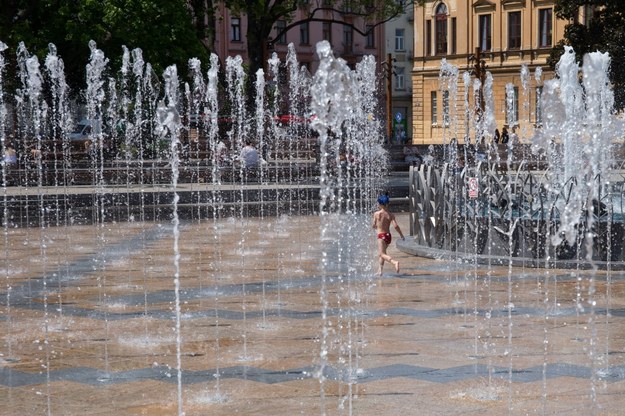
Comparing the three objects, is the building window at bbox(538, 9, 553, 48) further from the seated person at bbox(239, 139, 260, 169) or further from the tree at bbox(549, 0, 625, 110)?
the seated person at bbox(239, 139, 260, 169)

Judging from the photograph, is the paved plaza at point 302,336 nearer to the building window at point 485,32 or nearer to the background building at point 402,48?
the building window at point 485,32

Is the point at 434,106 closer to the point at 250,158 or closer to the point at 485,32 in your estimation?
the point at 485,32

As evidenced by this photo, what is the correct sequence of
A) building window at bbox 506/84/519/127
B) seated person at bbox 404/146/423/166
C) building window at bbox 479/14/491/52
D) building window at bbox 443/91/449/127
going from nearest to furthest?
seated person at bbox 404/146/423/166, building window at bbox 506/84/519/127, building window at bbox 479/14/491/52, building window at bbox 443/91/449/127

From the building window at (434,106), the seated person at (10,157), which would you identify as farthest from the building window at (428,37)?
the seated person at (10,157)

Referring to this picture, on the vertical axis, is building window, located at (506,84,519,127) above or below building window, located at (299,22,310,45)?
below

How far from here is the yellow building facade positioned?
197 feet

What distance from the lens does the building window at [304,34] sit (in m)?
79.4

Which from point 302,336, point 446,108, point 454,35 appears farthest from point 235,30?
point 302,336

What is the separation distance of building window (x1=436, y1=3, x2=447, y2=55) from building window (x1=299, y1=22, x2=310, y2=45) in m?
15.6

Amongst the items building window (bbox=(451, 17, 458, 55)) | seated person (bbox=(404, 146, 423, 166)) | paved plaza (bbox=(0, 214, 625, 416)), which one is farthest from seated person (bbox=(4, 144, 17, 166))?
building window (bbox=(451, 17, 458, 55))

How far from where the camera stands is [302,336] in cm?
1005

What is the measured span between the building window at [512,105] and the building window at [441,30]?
528 cm

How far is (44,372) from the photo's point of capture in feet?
28.5

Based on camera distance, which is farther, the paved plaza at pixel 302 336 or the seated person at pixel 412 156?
the seated person at pixel 412 156
